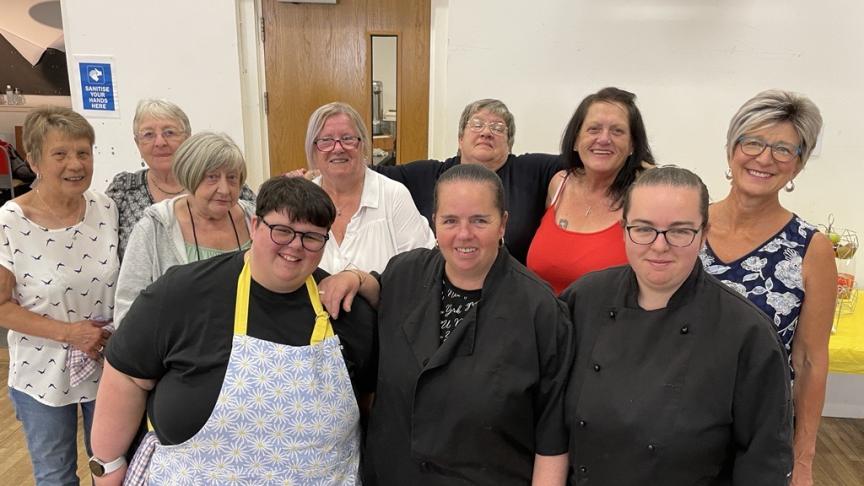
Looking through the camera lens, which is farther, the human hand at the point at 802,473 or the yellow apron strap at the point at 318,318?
the human hand at the point at 802,473

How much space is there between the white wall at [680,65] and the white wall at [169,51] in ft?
4.39

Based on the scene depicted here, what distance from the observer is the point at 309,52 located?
11.4 feet

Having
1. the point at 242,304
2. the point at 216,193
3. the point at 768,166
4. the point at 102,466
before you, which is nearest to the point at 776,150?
the point at 768,166

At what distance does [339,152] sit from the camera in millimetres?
1905

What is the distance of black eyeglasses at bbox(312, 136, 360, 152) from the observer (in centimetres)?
190

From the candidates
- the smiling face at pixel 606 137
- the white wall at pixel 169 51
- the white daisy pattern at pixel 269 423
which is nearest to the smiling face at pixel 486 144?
the smiling face at pixel 606 137

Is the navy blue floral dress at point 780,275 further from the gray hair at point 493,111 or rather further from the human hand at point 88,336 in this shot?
the human hand at point 88,336

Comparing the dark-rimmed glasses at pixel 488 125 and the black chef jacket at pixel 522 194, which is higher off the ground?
the dark-rimmed glasses at pixel 488 125

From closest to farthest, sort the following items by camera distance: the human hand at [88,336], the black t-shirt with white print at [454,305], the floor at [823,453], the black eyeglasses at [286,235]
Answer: the black eyeglasses at [286,235] → the black t-shirt with white print at [454,305] → the human hand at [88,336] → the floor at [823,453]

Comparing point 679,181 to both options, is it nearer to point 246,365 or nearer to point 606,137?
point 606,137

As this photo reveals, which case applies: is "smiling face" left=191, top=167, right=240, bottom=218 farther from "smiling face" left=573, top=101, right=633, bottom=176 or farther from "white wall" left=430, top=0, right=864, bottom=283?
"white wall" left=430, top=0, right=864, bottom=283

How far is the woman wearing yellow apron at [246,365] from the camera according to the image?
1264mm

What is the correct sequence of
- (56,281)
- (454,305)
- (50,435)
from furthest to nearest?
(50,435) < (56,281) < (454,305)

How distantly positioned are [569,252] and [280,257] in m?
1.01
